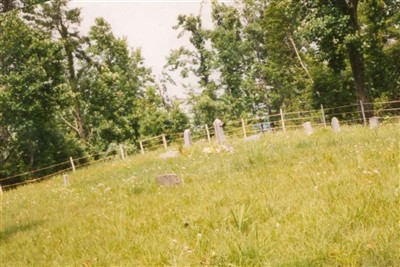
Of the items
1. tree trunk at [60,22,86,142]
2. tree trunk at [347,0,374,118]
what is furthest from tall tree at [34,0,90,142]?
tree trunk at [347,0,374,118]

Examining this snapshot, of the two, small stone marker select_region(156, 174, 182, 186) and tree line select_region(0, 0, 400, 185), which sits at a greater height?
tree line select_region(0, 0, 400, 185)

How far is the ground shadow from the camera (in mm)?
8037

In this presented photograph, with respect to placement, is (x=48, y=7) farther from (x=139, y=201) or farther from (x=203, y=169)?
(x=139, y=201)

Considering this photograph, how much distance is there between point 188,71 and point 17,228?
3928 centimetres

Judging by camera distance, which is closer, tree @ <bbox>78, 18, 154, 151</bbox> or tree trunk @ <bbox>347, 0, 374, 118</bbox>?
tree trunk @ <bbox>347, 0, 374, 118</bbox>

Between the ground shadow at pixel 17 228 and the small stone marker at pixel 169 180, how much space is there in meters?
2.93

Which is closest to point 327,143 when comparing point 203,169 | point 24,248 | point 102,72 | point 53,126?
point 203,169

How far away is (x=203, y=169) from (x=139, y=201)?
349 centimetres

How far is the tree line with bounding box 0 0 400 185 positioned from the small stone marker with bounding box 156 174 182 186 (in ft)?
50.4

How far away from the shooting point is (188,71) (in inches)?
1833

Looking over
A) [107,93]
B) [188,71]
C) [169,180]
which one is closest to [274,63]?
[188,71]

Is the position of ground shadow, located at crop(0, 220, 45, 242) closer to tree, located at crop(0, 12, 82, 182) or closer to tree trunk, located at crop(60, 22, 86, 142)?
tree, located at crop(0, 12, 82, 182)

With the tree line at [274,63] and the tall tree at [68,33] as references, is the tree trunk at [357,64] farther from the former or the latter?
the tall tree at [68,33]

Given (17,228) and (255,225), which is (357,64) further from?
(255,225)
